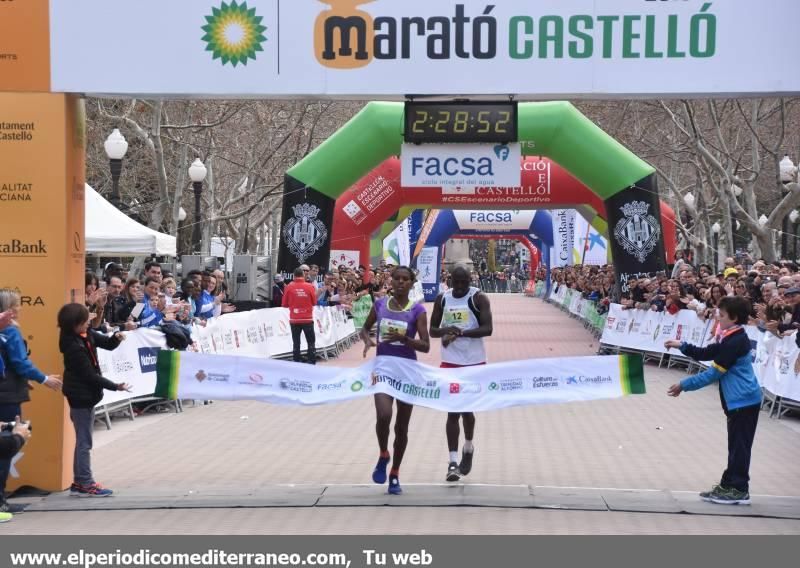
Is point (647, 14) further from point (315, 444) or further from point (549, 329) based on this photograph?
point (549, 329)

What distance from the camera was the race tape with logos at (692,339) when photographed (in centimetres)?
1426

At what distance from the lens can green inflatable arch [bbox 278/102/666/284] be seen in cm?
2159

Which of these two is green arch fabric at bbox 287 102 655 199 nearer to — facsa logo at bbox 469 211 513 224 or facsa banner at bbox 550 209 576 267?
facsa banner at bbox 550 209 576 267

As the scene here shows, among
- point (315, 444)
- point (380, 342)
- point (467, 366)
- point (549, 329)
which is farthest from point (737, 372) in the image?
point (549, 329)

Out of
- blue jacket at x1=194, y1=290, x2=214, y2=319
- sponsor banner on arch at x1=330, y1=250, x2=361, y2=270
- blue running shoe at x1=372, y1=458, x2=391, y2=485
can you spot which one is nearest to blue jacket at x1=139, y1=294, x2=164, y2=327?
blue jacket at x1=194, y1=290, x2=214, y2=319

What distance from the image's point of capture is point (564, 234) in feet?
166

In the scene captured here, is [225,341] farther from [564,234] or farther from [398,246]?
[564,234]

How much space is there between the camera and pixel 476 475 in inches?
402

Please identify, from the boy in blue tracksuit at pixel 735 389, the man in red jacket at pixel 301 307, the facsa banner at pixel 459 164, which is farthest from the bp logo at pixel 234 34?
the man in red jacket at pixel 301 307

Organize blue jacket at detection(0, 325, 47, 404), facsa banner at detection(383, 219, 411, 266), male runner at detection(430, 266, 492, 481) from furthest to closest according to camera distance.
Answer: facsa banner at detection(383, 219, 411, 266) < male runner at detection(430, 266, 492, 481) < blue jacket at detection(0, 325, 47, 404)

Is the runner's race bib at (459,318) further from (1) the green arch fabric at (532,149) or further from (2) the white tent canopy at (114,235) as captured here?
(1) the green arch fabric at (532,149)

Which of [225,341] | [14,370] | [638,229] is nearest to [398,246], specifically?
[638,229]

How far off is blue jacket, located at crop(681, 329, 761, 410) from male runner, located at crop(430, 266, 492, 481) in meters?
1.62

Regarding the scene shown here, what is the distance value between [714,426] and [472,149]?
4.73 m
